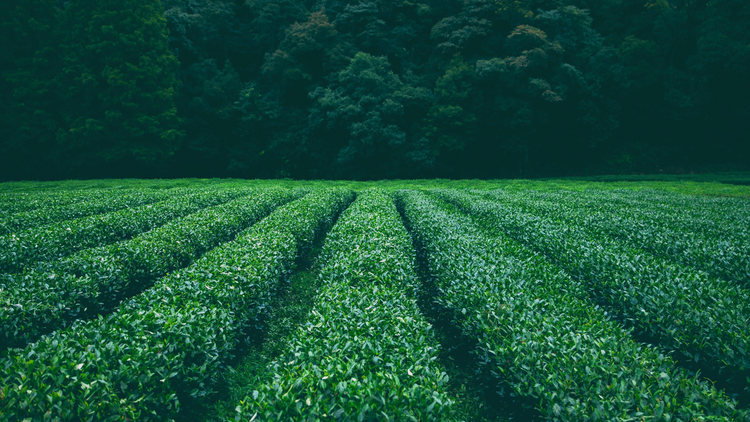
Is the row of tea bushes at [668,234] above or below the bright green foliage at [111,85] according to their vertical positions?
below

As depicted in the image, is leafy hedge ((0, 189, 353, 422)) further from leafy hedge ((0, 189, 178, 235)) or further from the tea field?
leafy hedge ((0, 189, 178, 235))

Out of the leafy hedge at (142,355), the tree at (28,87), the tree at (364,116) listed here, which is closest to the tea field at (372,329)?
the leafy hedge at (142,355)

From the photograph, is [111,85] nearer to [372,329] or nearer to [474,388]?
[372,329]

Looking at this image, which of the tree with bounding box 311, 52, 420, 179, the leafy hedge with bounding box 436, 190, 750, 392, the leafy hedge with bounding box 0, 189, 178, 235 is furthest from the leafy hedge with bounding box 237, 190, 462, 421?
the tree with bounding box 311, 52, 420, 179

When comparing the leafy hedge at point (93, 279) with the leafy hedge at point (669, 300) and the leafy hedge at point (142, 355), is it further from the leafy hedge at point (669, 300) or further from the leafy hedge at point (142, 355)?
the leafy hedge at point (669, 300)

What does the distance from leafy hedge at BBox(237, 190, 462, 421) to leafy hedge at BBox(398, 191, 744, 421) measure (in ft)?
2.57

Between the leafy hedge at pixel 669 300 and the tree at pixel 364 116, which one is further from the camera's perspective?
the tree at pixel 364 116

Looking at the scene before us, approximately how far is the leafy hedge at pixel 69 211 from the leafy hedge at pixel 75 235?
81.0 inches

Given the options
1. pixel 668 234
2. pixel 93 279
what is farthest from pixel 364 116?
pixel 93 279

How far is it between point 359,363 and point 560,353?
6.92 feet

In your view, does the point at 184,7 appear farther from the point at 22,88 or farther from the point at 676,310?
the point at 676,310

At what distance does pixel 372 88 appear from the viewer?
114 feet

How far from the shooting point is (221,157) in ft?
134

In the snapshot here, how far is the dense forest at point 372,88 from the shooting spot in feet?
105
